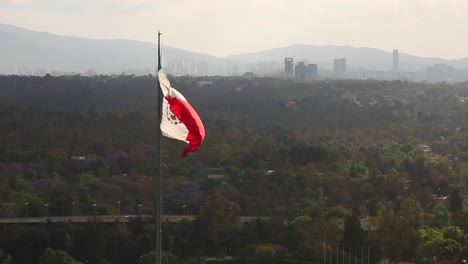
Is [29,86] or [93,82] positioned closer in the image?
[29,86]

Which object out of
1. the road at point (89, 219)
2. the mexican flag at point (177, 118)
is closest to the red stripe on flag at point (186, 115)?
the mexican flag at point (177, 118)

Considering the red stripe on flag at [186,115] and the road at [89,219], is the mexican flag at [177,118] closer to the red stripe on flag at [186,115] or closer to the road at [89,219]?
the red stripe on flag at [186,115]

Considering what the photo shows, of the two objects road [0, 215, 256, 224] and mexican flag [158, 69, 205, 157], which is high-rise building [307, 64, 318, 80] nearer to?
road [0, 215, 256, 224]

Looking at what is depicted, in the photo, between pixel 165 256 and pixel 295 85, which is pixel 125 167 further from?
pixel 295 85

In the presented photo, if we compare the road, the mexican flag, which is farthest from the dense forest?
the mexican flag

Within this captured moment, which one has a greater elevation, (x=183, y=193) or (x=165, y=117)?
(x=165, y=117)

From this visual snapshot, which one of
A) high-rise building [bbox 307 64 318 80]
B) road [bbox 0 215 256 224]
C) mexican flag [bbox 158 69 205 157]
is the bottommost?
road [bbox 0 215 256 224]

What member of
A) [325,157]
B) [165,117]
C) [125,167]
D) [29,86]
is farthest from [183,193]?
[29,86]
